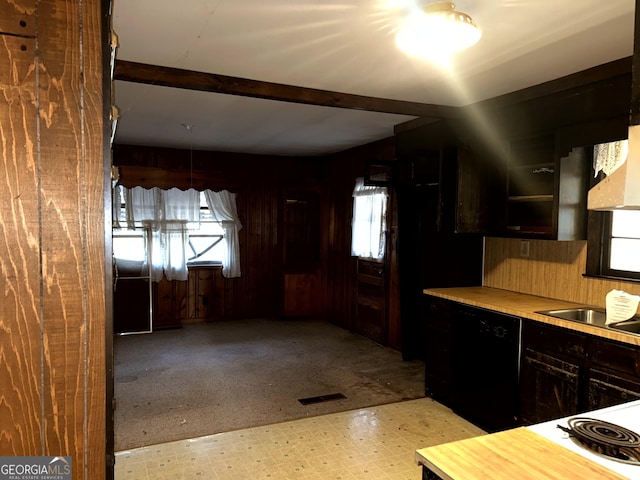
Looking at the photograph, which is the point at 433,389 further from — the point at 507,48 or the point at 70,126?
the point at 70,126

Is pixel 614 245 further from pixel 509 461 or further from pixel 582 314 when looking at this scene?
pixel 509 461

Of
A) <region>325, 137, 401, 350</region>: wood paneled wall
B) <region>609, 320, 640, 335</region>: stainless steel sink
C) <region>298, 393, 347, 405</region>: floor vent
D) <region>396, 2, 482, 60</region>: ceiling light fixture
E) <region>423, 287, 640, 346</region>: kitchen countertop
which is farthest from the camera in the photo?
<region>325, 137, 401, 350</region>: wood paneled wall

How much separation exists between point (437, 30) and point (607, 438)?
171 centimetres

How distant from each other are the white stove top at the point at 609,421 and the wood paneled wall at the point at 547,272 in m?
1.67

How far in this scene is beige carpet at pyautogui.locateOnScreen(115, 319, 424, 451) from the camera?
3.34m

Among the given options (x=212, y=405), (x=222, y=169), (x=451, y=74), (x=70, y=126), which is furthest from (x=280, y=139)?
(x=70, y=126)

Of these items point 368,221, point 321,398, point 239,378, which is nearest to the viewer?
point 321,398

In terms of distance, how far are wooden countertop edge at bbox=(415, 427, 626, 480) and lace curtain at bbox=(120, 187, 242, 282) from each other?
17.7 ft

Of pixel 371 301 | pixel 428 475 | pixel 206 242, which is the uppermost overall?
pixel 206 242

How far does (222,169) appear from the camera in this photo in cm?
645

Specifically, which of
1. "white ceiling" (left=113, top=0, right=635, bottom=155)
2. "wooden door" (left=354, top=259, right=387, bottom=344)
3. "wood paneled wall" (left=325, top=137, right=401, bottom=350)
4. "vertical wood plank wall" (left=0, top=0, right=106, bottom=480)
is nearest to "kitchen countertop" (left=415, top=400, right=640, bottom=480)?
"vertical wood plank wall" (left=0, top=0, right=106, bottom=480)

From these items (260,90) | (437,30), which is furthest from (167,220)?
(437,30)

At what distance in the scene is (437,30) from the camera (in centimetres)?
199

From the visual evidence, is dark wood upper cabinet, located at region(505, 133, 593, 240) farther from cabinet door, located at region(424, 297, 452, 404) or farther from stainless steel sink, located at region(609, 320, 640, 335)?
cabinet door, located at region(424, 297, 452, 404)
